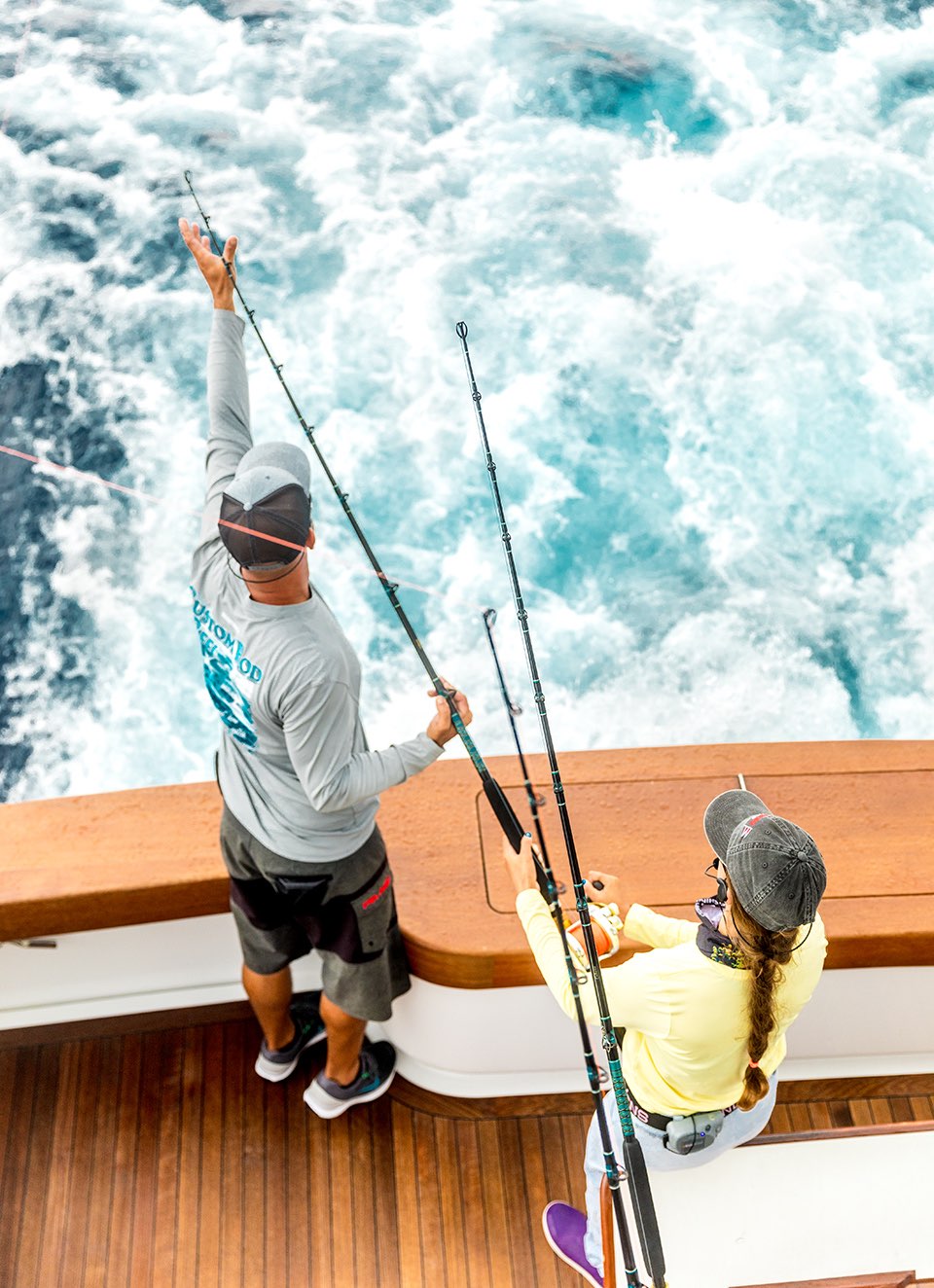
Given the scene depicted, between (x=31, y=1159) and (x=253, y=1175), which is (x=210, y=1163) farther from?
(x=31, y=1159)

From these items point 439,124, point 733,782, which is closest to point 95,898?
point 733,782

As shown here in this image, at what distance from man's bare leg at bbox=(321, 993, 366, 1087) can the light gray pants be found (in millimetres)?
412

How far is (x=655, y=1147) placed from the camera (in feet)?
4.53

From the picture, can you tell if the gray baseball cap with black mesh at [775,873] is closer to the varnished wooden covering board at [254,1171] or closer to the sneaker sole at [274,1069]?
the varnished wooden covering board at [254,1171]

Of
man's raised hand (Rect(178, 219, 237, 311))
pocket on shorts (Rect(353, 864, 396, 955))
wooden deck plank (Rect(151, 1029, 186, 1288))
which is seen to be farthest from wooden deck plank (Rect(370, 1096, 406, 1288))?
man's raised hand (Rect(178, 219, 237, 311))

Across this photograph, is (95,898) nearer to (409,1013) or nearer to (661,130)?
(409,1013)

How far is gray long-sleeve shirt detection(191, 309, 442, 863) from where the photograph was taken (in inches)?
50.0

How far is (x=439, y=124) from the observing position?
3842mm

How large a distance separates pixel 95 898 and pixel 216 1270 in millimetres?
606

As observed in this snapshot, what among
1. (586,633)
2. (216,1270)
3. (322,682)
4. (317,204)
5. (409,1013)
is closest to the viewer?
(322,682)

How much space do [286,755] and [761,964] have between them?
0.62m

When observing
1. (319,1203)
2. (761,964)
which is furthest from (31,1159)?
(761,964)

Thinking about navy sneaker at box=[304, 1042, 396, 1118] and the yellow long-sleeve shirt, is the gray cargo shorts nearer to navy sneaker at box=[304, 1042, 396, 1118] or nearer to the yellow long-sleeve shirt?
navy sneaker at box=[304, 1042, 396, 1118]

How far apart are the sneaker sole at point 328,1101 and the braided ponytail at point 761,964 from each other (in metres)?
0.84
